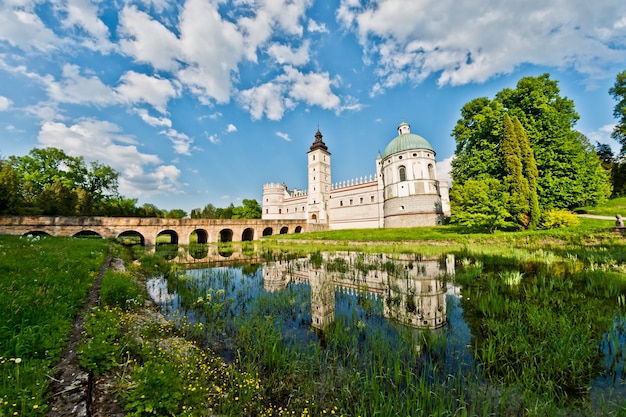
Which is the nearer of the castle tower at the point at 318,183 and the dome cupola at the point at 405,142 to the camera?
the dome cupola at the point at 405,142

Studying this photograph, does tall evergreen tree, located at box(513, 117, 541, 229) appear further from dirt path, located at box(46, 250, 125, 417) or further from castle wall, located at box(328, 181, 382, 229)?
castle wall, located at box(328, 181, 382, 229)

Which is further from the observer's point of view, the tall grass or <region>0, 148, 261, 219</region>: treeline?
<region>0, 148, 261, 219</region>: treeline

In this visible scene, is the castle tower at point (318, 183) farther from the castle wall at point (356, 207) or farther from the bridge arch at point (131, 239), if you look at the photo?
the bridge arch at point (131, 239)

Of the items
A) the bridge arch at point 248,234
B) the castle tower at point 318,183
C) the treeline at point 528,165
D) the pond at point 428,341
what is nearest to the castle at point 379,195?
the castle tower at point 318,183

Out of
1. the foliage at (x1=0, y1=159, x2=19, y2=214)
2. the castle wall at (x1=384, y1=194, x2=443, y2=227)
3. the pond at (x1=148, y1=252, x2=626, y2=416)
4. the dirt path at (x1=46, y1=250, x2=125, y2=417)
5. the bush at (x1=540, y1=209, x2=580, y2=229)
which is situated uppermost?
the foliage at (x1=0, y1=159, x2=19, y2=214)

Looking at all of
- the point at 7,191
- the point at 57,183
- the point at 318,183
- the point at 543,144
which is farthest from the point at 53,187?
the point at 543,144

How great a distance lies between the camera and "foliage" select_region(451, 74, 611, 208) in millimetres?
19516

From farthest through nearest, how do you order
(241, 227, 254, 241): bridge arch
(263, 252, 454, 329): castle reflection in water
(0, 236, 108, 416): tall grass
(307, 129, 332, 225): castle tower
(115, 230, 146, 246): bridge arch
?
(307, 129, 332, 225): castle tower → (241, 227, 254, 241): bridge arch → (115, 230, 146, 246): bridge arch → (263, 252, 454, 329): castle reflection in water → (0, 236, 108, 416): tall grass

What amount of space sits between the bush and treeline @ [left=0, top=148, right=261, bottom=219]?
46.0 m

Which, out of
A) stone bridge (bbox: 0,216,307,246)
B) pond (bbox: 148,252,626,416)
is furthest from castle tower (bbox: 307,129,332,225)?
pond (bbox: 148,252,626,416)

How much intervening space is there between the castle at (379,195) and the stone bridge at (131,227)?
14.5 m

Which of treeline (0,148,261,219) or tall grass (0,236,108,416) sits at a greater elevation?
treeline (0,148,261,219)

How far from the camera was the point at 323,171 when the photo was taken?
53906mm

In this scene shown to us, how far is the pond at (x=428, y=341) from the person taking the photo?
9.57ft
